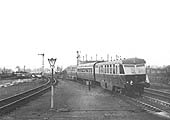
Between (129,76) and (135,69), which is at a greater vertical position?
(135,69)

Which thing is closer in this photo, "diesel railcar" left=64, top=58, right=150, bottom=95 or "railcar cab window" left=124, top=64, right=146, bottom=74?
"diesel railcar" left=64, top=58, right=150, bottom=95

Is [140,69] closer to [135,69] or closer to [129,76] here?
[135,69]

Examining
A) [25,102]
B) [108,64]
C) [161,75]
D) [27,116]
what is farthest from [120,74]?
[161,75]

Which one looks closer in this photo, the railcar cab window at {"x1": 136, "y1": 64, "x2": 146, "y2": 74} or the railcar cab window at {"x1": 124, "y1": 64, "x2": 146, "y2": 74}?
the railcar cab window at {"x1": 124, "y1": 64, "x2": 146, "y2": 74}

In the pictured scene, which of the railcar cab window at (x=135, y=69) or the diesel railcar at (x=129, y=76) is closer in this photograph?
the diesel railcar at (x=129, y=76)

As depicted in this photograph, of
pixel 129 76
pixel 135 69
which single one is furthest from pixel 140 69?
pixel 129 76

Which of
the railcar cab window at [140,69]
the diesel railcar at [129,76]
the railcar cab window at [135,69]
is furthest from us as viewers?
the railcar cab window at [140,69]

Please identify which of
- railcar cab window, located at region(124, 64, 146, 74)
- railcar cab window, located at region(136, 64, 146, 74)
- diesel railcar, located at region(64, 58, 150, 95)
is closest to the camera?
diesel railcar, located at region(64, 58, 150, 95)

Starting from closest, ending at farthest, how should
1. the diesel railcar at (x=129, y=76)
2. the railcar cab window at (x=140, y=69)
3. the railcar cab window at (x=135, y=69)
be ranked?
the diesel railcar at (x=129, y=76), the railcar cab window at (x=135, y=69), the railcar cab window at (x=140, y=69)

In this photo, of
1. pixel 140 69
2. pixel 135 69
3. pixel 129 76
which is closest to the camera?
pixel 129 76

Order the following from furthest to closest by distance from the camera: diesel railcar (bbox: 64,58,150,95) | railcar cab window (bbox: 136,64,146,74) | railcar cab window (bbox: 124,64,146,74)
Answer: railcar cab window (bbox: 136,64,146,74)
railcar cab window (bbox: 124,64,146,74)
diesel railcar (bbox: 64,58,150,95)

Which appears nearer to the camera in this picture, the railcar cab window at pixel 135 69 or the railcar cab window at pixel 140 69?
the railcar cab window at pixel 135 69

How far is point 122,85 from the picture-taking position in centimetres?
1927

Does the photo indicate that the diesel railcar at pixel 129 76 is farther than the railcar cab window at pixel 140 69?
No
